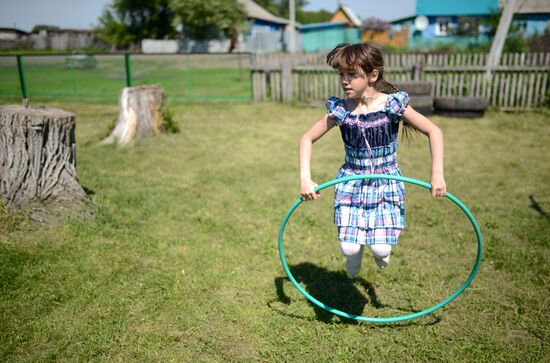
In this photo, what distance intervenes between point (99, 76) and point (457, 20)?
3423 cm

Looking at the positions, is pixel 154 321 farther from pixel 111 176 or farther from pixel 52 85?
pixel 52 85

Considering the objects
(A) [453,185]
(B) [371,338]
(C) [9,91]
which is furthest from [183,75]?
(B) [371,338]

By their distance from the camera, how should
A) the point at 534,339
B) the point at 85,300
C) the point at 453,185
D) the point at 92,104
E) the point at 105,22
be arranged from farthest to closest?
1. the point at 105,22
2. the point at 92,104
3. the point at 453,185
4. the point at 85,300
5. the point at 534,339

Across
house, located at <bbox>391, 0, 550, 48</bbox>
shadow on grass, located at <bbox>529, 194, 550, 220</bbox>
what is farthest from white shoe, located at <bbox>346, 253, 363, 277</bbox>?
house, located at <bbox>391, 0, 550, 48</bbox>

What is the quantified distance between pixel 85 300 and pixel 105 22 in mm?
54668

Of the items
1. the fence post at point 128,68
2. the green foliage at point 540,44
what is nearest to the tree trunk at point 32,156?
the fence post at point 128,68

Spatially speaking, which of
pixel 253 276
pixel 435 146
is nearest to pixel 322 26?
pixel 253 276

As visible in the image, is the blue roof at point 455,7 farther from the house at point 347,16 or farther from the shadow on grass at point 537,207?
the shadow on grass at point 537,207

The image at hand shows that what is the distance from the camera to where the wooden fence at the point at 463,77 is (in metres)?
12.9

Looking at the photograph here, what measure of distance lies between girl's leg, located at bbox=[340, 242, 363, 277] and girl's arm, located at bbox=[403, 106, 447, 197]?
72 cm

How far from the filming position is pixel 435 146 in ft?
9.99

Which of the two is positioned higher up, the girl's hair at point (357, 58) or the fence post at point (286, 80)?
the girl's hair at point (357, 58)

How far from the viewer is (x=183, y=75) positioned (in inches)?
711

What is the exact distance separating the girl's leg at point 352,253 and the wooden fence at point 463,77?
10568 mm
